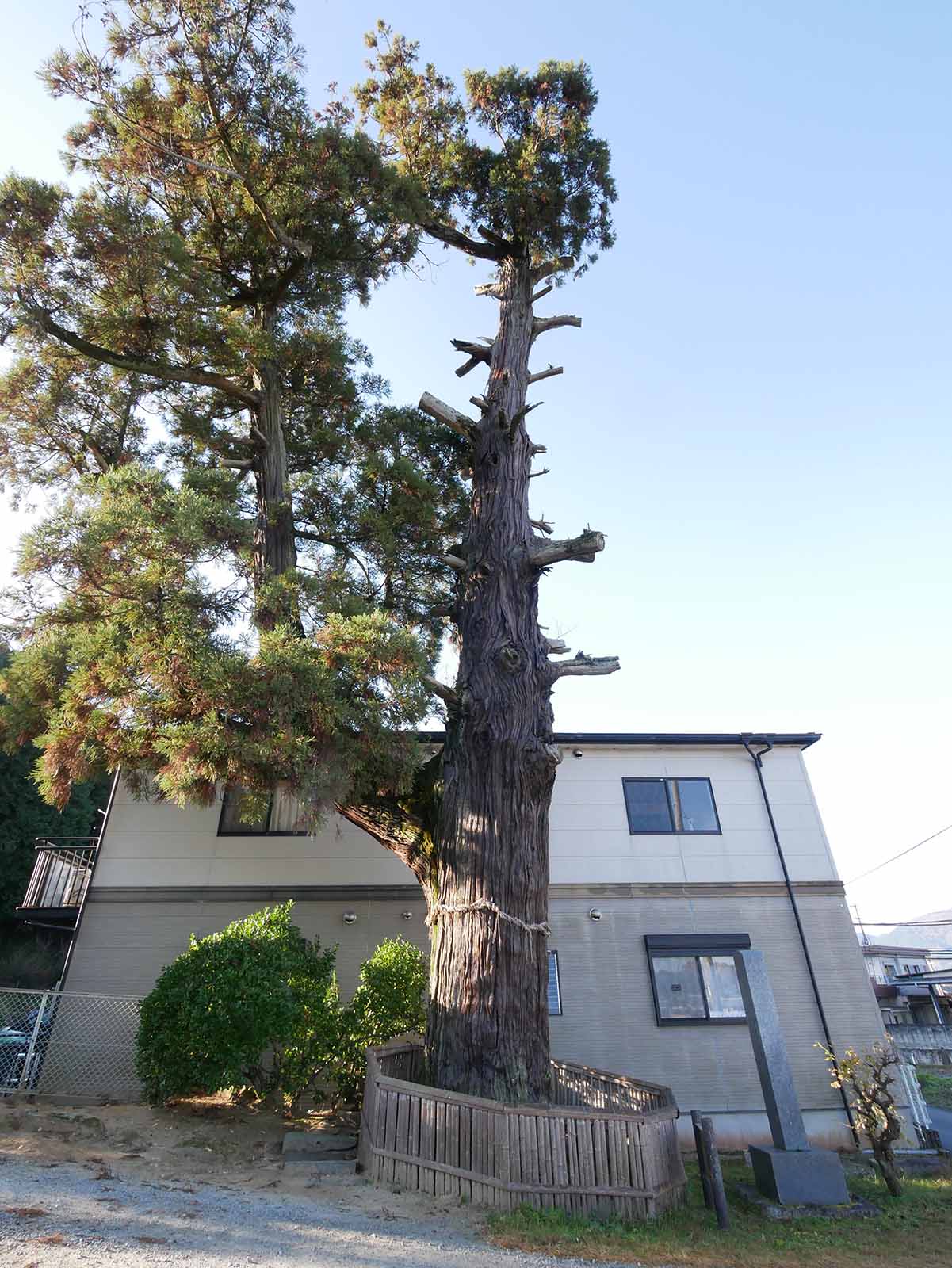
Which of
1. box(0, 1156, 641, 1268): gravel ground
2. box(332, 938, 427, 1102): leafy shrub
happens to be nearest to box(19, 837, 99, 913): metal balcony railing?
box(332, 938, 427, 1102): leafy shrub

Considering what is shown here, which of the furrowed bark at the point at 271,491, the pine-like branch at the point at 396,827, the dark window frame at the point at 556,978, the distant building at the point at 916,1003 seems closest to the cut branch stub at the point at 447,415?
the furrowed bark at the point at 271,491

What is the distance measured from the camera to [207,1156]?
5.32 m

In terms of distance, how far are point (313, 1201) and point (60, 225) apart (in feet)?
29.3

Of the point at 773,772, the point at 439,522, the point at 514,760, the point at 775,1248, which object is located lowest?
the point at 775,1248

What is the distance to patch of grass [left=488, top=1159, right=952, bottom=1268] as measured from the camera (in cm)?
407

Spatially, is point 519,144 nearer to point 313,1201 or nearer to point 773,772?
point 773,772

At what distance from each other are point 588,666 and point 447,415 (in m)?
3.44

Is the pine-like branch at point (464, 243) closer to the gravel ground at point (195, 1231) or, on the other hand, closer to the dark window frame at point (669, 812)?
the dark window frame at point (669, 812)

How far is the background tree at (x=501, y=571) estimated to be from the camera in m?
5.57

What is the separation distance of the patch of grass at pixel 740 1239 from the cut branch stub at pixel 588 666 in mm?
Result: 4479

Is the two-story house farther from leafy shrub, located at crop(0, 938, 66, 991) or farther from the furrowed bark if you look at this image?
leafy shrub, located at crop(0, 938, 66, 991)

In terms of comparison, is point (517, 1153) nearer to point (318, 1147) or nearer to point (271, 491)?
point (318, 1147)

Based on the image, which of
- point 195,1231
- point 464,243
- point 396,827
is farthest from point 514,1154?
point 464,243

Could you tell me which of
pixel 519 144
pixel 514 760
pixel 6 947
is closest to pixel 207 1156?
pixel 514 760
